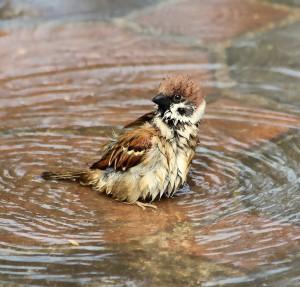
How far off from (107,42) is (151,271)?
13.2 feet

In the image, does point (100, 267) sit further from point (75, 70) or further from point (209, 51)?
→ point (209, 51)

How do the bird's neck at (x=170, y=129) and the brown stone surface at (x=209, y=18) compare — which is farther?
the brown stone surface at (x=209, y=18)

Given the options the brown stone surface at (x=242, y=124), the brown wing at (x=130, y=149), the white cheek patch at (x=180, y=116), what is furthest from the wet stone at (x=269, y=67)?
the brown wing at (x=130, y=149)

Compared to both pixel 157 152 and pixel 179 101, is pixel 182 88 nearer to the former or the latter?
pixel 179 101

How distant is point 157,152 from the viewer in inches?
193

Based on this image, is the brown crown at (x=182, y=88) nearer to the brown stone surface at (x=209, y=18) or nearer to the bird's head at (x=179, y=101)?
the bird's head at (x=179, y=101)

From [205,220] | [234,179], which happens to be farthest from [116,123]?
[205,220]

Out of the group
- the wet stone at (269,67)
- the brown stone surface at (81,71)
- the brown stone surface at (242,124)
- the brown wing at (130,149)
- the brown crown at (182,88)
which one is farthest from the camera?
the wet stone at (269,67)

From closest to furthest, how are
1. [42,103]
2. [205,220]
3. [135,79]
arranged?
1. [205,220]
2. [42,103]
3. [135,79]

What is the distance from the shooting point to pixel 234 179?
17.1 feet

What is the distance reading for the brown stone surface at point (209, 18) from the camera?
26.0 feet

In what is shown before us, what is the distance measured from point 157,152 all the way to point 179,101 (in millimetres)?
349

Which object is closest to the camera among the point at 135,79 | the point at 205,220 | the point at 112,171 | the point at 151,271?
the point at 151,271

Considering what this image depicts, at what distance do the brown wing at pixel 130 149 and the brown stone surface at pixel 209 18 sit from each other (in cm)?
291
